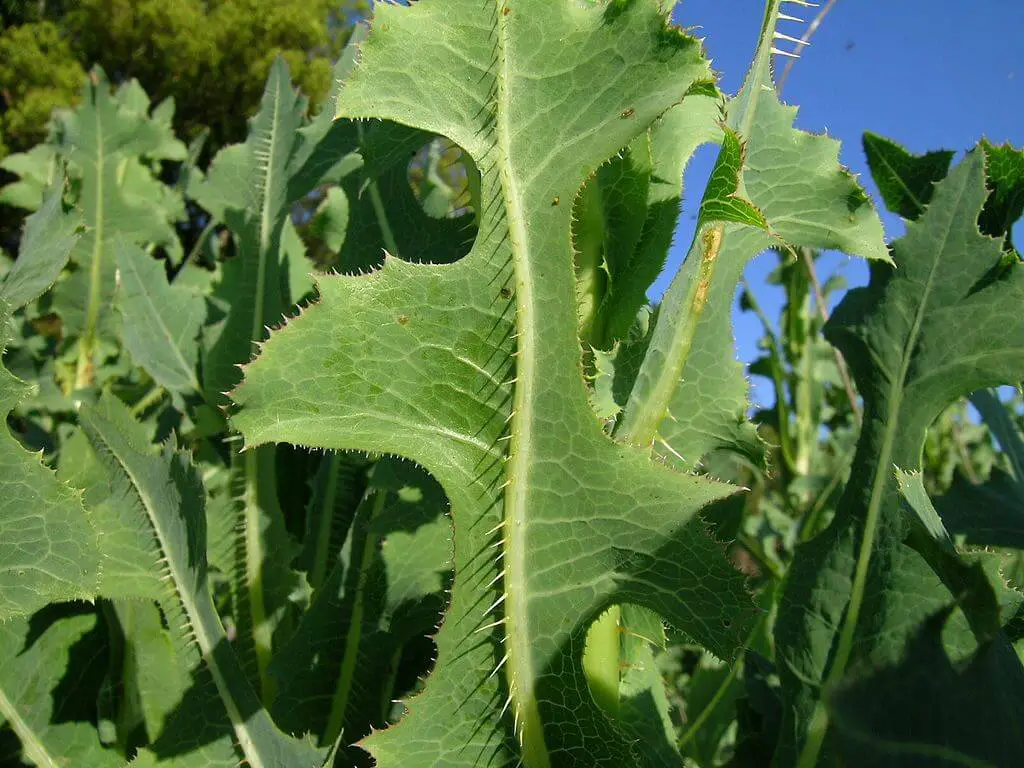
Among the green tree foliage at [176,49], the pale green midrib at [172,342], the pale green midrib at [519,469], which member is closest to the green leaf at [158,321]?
the pale green midrib at [172,342]

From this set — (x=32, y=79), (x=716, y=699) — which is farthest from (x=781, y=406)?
(x=32, y=79)

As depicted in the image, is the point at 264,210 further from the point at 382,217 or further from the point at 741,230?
the point at 741,230

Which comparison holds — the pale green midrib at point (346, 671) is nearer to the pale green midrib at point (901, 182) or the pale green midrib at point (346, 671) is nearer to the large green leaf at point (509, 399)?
the large green leaf at point (509, 399)

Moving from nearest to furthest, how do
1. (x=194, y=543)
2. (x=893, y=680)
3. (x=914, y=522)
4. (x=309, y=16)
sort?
1. (x=893, y=680)
2. (x=914, y=522)
3. (x=194, y=543)
4. (x=309, y=16)

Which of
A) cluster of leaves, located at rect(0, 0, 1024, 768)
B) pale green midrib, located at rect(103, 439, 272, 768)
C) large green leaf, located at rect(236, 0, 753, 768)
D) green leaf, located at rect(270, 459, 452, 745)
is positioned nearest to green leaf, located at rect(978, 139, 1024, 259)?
cluster of leaves, located at rect(0, 0, 1024, 768)

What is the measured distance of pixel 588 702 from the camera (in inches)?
31.0

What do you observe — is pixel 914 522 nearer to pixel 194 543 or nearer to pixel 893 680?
pixel 893 680

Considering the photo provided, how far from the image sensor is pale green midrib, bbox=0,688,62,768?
107 cm

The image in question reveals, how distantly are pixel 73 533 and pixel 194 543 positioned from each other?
0.13 m

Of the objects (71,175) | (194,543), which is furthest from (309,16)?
(194,543)

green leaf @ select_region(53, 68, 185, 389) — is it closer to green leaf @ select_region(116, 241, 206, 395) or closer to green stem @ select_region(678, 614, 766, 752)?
green leaf @ select_region(116, 241, 206, 395)

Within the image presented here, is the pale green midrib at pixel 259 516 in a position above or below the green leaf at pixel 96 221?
below

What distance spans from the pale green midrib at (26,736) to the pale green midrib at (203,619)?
279 millimetres

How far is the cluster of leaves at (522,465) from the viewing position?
0.76m
